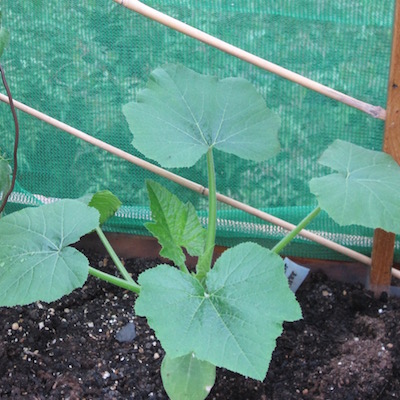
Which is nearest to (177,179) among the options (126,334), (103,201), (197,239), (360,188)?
(103,201)

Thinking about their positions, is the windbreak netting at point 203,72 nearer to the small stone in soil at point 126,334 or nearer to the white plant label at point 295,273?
the white plant label at point 295,273

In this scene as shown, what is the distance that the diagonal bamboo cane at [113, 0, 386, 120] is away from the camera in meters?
1.60

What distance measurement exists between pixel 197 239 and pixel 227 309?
0.32 meters

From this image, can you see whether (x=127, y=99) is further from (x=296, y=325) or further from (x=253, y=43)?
(x=296, y=325)

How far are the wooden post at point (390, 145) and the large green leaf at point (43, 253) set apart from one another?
0.84 metres

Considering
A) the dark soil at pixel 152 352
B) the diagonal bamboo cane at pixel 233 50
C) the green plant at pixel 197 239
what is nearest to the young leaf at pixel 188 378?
the green plant at pixel 197 239

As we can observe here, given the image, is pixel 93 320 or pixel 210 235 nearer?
pixel 210 235

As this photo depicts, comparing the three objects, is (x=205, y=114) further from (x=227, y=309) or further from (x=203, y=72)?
(x=227, y=309)

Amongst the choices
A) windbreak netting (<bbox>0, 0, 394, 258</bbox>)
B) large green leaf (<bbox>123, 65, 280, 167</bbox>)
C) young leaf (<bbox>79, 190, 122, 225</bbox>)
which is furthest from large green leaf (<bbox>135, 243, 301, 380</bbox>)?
windbreak netting (<bbox>0, 0, 394, 258</bbox>)

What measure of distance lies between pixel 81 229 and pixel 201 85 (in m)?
0.51

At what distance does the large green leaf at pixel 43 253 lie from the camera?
1297 mm

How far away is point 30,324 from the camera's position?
70.4 inches

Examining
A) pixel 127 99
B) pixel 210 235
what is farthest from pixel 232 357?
pixel 127 99

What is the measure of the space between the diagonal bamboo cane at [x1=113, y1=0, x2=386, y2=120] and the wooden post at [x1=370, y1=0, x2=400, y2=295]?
11 centimetres
